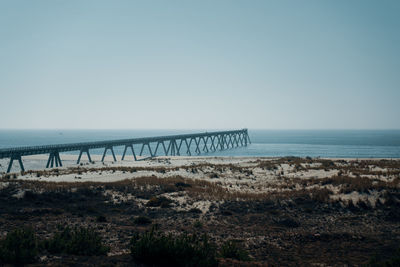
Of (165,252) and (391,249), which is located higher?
(165,252)

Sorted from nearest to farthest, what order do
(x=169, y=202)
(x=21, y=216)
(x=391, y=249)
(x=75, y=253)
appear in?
(x=75, y=253)
(x=391, y=249)
(x=21, y=216)
(x=169, y=202)

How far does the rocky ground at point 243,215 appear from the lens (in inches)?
426

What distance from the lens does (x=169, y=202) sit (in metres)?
20.4

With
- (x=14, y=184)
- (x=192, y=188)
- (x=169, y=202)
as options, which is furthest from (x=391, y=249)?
(x=14, y=184)

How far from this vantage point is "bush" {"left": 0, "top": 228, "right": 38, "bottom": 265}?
8.07 metres

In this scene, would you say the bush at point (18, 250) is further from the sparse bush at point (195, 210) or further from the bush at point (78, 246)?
the sparse bush at point (195, 210)

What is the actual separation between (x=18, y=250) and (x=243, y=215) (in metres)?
11.9

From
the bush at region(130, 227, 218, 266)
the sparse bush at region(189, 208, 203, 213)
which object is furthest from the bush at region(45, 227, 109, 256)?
the sparse bush at region(189, 208, 203, 213)

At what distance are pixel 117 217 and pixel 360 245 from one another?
1234 centimetres

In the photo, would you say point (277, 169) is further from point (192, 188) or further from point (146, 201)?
point (146, 201)

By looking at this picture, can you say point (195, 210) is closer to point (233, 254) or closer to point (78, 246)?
point (233, 254)

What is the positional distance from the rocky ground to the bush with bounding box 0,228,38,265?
411 millimetres

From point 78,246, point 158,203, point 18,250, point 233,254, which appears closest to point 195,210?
point 158,203

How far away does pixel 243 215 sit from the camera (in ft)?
56.6
